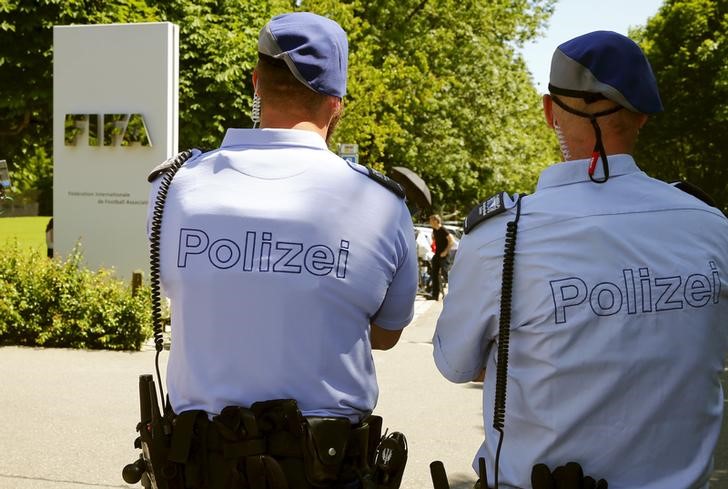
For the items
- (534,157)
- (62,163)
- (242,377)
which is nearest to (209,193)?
(242,377)

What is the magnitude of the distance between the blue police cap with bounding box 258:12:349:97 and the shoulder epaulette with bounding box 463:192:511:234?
21.0 inches

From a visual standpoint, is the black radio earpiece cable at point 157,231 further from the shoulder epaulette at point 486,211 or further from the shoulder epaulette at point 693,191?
the shoulder epaulette at point 693,191

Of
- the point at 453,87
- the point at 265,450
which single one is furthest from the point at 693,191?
the point at 453,87

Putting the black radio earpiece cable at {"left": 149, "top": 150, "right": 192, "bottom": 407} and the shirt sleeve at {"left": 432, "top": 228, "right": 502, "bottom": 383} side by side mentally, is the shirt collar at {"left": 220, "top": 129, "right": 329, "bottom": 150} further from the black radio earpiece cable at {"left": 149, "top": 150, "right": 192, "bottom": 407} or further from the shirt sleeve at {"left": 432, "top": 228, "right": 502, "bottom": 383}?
the shirt sleeve at {"left": 432, "top": 228, "right": 502, "bottom": 383}

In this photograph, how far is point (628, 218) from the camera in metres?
2.15

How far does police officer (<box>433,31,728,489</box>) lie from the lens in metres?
2.09

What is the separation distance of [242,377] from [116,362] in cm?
861

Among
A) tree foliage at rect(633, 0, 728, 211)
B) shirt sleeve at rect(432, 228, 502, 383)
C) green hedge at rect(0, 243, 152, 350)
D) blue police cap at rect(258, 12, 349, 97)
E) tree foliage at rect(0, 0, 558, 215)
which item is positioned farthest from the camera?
tree foliage at rect(633, 0, 728, 211)

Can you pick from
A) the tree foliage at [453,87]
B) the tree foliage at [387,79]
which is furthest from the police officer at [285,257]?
the tree foliage at [453,87]

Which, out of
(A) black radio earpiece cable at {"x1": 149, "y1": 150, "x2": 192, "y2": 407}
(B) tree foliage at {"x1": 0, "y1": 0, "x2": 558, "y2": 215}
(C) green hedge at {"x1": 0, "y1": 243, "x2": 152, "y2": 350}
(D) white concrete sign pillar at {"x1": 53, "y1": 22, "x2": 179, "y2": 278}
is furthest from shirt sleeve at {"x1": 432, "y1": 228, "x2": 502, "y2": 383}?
(B) tree foliage at {"x1": 0, "y1": 0, "x2": 558, "y2": 215}

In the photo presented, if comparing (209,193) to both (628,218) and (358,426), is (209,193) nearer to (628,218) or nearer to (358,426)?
(358,426)

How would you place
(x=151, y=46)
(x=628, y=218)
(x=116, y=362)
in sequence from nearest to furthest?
1. (x=628, y=218)
2. (x=116, y=362)
3. (x=151, y=46)

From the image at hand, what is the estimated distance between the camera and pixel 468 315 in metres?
2.25

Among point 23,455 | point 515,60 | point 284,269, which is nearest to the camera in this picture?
point 284,269
